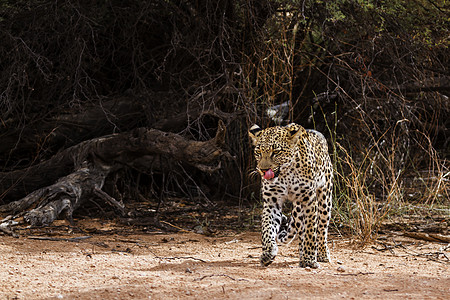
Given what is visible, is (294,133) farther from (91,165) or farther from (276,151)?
(91,165)

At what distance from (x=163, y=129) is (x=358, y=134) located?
303cm

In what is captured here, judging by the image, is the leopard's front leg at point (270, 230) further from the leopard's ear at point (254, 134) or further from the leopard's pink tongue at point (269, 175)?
the leopard's ear at point (254, 134)

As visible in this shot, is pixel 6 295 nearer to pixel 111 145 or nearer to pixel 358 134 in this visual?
pixel 111 145

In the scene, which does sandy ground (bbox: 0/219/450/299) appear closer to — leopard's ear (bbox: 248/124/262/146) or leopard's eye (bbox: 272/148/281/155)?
A: leopard's eye (bbox: 272/148/281/155)

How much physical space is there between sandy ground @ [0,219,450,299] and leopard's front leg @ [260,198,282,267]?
0.39 feet

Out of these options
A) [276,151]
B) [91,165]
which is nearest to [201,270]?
[276,151]

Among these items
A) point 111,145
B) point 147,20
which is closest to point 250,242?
point 111,145

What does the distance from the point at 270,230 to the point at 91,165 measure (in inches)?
149

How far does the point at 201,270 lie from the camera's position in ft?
17.3

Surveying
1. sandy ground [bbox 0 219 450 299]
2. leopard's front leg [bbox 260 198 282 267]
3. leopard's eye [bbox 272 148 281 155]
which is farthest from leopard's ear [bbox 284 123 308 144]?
sandy ground [bbox 0 219 450 299]

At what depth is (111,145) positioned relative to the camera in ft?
27.6

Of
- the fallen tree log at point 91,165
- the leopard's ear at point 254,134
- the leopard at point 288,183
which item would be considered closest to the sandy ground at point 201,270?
the leopard at point 288,183

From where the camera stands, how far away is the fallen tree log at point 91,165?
7.49m

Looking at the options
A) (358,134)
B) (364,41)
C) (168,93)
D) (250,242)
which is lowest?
(250,242)
